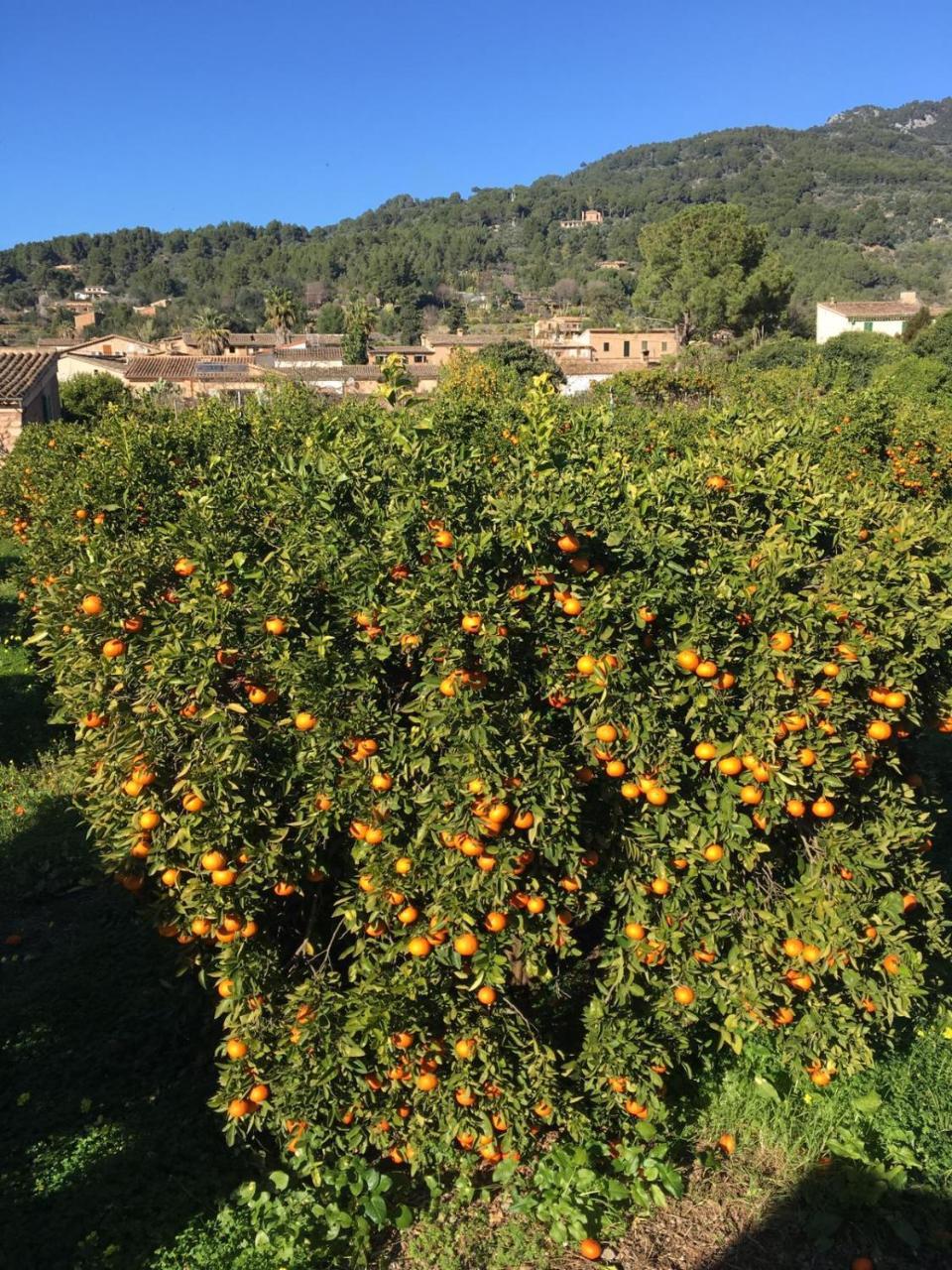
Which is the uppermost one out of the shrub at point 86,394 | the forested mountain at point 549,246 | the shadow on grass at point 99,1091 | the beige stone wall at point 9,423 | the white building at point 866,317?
the forested mountain at point 549,246

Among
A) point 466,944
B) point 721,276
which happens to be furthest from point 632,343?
point 466,944

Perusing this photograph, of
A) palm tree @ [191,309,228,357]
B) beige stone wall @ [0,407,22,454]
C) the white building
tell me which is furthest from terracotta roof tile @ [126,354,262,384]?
the white building

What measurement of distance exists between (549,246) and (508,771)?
145308 mm

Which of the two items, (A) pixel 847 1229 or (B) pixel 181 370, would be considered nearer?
(A) pixel 847 1229

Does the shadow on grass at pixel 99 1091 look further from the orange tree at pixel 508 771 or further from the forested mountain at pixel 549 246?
the forested mountain at pixel 549 246

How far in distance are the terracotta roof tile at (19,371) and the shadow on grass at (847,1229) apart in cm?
2086

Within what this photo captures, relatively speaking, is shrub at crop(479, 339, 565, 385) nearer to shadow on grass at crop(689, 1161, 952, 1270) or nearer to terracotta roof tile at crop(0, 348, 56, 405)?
terracotta roof tile at crop(0, 348, 56, 405)

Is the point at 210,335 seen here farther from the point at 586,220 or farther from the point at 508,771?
the point at 586,220

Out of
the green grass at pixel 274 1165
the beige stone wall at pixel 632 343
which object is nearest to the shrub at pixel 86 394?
the green grass at pixel 274 1165

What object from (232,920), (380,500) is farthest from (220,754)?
(380,500)

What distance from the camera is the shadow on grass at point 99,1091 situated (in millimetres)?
3133

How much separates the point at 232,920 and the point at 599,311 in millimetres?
89155

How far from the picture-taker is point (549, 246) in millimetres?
135250

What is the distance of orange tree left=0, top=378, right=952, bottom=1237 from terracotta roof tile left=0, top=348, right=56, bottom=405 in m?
18.9
